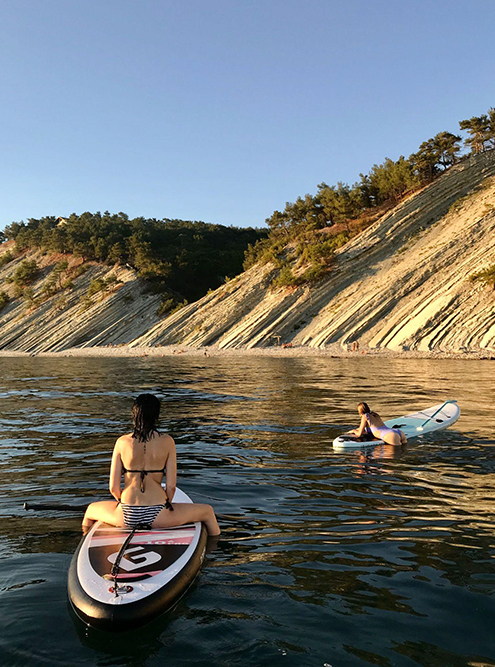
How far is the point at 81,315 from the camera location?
75125mm

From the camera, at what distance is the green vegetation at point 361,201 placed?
63250 mm

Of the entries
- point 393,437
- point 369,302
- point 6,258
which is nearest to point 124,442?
point 393,437

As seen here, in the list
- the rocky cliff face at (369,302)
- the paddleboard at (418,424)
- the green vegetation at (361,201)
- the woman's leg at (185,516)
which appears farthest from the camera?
the green vegetation at (361,201)

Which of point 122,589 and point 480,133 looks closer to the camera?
point 122,589

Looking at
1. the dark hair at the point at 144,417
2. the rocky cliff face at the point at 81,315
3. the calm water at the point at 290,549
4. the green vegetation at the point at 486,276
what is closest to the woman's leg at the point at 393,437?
the calm water at the point at 290,549

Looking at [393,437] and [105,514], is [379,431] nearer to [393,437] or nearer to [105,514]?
[393,437]

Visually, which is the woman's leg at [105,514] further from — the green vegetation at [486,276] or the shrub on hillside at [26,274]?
the shrub on hillside at [26,274]

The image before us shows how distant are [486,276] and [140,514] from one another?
43467 mm

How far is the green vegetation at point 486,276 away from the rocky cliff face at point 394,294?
0.60 meters

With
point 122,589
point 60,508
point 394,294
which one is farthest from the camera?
point 394,294

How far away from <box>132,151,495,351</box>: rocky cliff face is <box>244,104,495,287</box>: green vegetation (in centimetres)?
269

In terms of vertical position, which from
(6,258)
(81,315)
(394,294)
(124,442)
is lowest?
(81,315)

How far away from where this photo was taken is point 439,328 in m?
41.2

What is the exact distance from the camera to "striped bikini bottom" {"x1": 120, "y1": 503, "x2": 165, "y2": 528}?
19.7 feet
